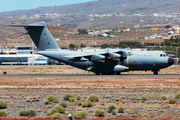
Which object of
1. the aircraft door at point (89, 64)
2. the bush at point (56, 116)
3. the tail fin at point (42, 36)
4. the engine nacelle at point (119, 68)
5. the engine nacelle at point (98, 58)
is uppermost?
the tail fin at point (42, 36)

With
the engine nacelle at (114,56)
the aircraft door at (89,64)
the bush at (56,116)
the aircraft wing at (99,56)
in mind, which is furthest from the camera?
the aircraft door at (89,64)

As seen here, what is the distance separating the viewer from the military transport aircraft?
4534 centimetres

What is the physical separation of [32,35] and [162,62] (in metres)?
20.8

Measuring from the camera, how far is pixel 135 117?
18234 mm

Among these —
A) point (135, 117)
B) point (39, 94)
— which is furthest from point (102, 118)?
point (39, 94)

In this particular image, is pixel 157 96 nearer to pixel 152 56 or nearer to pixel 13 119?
pixel 13 119

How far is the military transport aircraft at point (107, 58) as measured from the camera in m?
45.3

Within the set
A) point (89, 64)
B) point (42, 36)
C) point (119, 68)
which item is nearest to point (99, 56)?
point (89, 64)

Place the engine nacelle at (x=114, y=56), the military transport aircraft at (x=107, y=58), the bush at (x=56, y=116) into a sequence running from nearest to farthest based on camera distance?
the bush at (x=56, y=116) → the military transport aircraft at (x=107, y=58) → the engine nacelle at (x=114, y=56)

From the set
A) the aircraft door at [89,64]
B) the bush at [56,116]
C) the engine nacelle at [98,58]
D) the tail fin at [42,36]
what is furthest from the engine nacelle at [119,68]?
the bush at [56,116]

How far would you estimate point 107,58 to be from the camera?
1833 inches

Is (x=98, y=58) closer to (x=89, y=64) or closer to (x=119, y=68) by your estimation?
(x=89, y=64)

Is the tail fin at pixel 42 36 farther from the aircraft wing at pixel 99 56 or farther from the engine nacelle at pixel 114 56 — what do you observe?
the engine nacelle at pixel 114 56

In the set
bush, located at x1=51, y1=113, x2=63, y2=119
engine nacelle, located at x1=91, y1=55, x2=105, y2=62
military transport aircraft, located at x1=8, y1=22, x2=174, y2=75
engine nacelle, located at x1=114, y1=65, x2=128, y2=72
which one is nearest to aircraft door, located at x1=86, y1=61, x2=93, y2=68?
military transport aircraft, located at x1=8, y1=22, x2=174, y2=75
